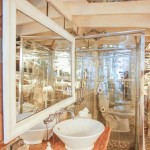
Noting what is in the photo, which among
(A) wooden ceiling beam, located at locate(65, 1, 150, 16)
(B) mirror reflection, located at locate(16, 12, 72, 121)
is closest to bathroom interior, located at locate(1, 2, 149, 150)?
(B) mirror reflection, located at locate(16, 12, 72, 121)

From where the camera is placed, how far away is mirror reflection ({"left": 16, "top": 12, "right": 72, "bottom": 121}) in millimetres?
1364

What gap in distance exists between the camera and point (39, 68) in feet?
5.71

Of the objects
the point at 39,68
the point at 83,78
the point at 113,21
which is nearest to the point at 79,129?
the point at 39,68

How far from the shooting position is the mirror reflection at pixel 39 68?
1364 mm

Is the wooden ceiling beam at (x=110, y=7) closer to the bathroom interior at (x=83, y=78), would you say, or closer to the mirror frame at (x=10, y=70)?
the bathroom interior at (x=83, y=78)

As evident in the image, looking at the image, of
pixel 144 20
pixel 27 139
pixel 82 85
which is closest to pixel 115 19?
pixel 144 20

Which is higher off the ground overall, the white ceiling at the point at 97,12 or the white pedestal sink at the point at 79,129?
the white ceiling at the point at 97,12

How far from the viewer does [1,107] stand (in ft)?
3.72

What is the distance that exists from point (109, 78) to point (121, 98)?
48 cm

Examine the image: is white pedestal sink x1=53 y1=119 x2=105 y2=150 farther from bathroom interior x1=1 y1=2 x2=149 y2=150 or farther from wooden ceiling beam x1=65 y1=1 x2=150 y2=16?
wooden ceiling beam x1=65 y1=1 x2=150 y2=16

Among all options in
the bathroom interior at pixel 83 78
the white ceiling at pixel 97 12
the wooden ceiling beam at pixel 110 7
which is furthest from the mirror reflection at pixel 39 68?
the wooden ceiling beam at pixel 110 7

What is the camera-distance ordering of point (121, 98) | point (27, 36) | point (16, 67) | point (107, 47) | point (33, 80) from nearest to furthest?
point (16, 67) → point (27, 36) → point (33, 80) → point (107, 47) → point (121, 98)

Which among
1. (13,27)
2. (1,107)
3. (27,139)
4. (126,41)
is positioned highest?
(126,41)

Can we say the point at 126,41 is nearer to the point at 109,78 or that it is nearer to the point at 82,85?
the point at 109,78
